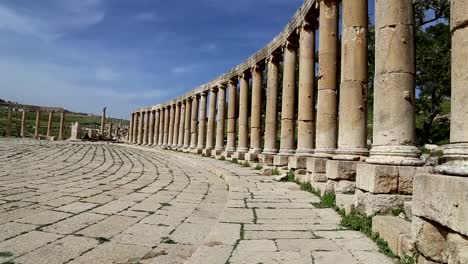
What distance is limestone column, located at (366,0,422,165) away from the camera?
5.97 meters

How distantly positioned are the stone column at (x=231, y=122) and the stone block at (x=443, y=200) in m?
16.7

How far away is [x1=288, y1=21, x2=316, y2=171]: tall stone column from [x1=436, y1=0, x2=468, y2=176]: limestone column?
7607 millimetres

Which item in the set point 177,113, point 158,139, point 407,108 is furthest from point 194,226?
point 158,139

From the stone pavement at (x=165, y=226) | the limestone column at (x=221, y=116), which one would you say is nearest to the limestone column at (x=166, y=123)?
the limestone column at (x=221, y=116)

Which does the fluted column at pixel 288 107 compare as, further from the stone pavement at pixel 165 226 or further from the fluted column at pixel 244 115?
the fluted column at pixel 244 115

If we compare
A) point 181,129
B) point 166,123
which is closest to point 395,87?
point 181,129

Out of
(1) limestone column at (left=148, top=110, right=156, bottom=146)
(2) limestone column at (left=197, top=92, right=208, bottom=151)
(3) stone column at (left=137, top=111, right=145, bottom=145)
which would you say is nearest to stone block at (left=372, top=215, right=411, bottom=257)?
(2) limestone column at (left=197, top=92, right=208, bottom=151)

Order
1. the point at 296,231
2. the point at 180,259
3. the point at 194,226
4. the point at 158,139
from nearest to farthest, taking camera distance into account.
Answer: the point at 180,259 → the point at 296,231 → the point at 194,226 → the point at 158,139

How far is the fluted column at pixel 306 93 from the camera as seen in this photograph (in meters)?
11.9

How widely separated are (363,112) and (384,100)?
186 centimetres

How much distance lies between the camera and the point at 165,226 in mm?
5543

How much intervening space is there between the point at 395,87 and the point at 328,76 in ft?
13.5

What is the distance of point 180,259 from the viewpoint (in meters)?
4.20

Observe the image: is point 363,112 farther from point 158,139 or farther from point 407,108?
point 158,139
